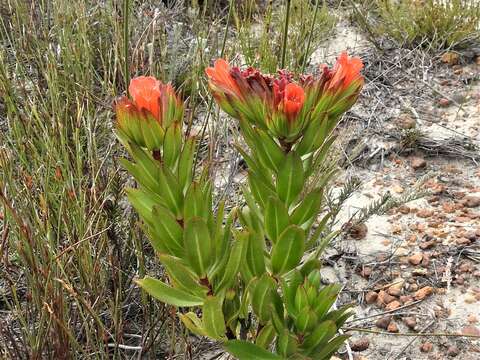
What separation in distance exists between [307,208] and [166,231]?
27cm

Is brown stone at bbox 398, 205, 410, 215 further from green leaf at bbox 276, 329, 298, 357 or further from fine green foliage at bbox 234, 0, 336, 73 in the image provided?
green leaf at bbox 276, 329, 298, 357

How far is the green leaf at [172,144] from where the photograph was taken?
A: 40.5 inches

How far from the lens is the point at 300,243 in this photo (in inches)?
43.9

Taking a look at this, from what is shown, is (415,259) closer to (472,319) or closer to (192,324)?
(472,319)

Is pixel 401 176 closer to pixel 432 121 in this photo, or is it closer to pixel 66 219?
pixel 432 121

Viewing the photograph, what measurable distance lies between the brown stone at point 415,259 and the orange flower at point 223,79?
1349 mm

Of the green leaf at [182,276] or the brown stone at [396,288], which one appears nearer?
the green leaf at [182,276]

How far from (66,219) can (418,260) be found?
1.22 meters

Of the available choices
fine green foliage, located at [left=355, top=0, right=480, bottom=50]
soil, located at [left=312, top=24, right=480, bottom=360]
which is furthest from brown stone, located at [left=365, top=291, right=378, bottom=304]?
fine green foliage, located at [left=355, top=0, right=480, bottom=50]

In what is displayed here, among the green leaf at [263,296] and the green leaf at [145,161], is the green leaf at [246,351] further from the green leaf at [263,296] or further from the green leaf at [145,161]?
the green leaf at [145,161]

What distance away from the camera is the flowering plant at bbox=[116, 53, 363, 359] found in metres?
1.02

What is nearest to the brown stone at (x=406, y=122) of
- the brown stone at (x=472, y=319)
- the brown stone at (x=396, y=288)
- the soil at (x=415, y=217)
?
the soil at (x=415, y=217)

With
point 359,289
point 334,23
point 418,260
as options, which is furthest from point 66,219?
point 334,23

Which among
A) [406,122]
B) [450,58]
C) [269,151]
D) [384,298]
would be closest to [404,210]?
[384,298]
